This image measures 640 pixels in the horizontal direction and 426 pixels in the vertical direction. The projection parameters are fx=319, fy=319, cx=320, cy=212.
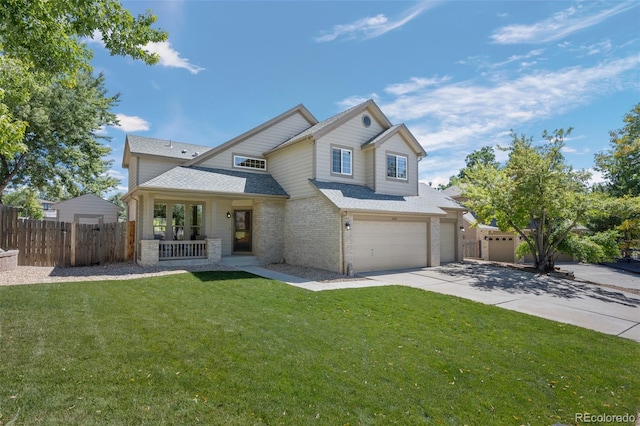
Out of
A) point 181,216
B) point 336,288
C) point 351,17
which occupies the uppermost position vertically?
point 351,17

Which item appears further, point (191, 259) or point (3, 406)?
point (191, 259)

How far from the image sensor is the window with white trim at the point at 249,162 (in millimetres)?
17027

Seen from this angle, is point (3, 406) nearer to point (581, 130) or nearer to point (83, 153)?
point (581, 130)

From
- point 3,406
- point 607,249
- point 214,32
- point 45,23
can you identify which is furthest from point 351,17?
point 607,249

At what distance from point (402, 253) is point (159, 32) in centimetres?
1273

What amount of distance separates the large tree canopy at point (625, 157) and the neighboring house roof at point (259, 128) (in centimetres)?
1897

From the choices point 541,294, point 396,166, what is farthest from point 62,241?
point 541,294

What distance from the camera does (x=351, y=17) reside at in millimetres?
11555

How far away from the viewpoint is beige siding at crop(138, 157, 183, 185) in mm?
16562

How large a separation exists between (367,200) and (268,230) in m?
5.14

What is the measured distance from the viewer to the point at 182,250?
579 inches

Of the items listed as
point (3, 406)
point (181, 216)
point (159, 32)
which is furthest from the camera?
point (181, 216)

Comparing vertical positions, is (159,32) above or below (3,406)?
above

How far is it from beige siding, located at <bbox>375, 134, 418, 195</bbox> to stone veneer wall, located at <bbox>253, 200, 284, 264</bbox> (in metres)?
5.22
